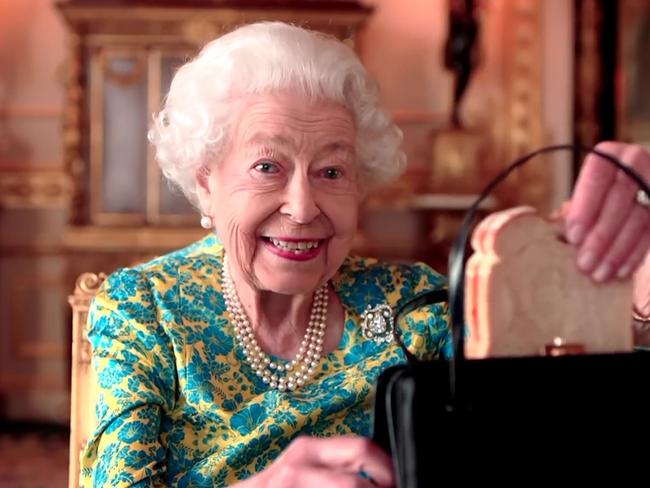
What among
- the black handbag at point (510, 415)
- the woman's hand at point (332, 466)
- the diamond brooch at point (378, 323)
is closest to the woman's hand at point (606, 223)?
the black handbag at point (510, 415)

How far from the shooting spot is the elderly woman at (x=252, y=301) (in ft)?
4.55

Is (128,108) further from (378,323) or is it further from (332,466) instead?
(332,466)

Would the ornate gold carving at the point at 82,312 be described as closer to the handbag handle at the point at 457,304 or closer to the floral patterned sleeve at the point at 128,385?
the floral patterned sleeve at the point at 128,385

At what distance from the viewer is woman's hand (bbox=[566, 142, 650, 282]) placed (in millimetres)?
909

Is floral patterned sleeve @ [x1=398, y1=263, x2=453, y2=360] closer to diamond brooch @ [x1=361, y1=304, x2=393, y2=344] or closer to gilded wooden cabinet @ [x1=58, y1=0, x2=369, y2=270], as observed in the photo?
diamond brooch @ [x1=361, y1=304, x2=393, y2=344]

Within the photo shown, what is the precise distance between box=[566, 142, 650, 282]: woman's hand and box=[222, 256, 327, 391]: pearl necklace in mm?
637

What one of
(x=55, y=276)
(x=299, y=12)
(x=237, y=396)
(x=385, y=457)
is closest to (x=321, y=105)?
(x=237, y=396)

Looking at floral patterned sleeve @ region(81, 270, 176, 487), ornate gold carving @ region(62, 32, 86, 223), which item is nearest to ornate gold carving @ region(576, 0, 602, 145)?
ornate gold carving @ region(62, 32, 86, 223)

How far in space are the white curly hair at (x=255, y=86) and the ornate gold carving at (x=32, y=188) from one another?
3.86 m

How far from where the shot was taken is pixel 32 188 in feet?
17.4

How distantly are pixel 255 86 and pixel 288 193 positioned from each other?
159mm

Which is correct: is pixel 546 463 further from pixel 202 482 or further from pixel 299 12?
pixel 299 12

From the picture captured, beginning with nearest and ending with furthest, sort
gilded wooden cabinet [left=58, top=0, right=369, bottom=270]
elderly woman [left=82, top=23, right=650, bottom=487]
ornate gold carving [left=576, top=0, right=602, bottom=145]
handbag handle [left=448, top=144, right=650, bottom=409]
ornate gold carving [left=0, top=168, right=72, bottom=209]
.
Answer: handbag handle [left=448, top=144, right=650, bottom=409], elderly woman [left=82, top=23, right=650, bottom=487], gilded wooden cabinet [left=58, top=0, right=369, bottom=270], ornate gold carving [left=0, top=168, right=72, bottom=209], ornate gold carving [left=576, top=0, right=602, bottom=145]

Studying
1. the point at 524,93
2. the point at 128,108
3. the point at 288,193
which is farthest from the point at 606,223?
the point at 524,93
